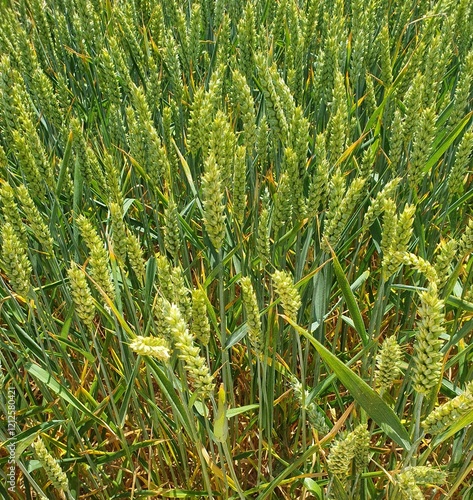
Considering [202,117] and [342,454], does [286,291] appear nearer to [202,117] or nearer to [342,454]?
[342,454]

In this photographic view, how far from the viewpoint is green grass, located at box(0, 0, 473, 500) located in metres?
0.83

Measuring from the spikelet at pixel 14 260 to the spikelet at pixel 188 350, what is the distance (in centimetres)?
30

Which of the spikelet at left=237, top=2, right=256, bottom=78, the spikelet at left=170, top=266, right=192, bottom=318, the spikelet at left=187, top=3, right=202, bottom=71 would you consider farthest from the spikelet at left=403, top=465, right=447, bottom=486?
the spikelet at left=187, top=3, right=202, bottom=71

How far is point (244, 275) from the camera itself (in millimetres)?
1076

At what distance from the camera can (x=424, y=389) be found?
68 cm

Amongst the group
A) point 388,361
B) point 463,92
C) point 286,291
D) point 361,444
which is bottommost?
point 361,444

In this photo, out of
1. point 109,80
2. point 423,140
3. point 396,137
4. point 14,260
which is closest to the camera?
point 14,260

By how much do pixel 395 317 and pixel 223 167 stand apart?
1.98ft

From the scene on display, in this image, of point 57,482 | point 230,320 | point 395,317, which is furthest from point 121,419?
point 395,317

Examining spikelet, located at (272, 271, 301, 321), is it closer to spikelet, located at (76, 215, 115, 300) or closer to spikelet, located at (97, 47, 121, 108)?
spikelet, located at (76, 215, 115, 300)

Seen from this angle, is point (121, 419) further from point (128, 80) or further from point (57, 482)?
point (128, 80)

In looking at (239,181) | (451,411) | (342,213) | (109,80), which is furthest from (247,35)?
(451,411)

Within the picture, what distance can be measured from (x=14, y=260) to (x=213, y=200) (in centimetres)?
32

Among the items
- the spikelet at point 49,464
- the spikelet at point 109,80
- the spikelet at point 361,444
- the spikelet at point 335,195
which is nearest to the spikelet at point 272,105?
the spikelet at point 335,195
